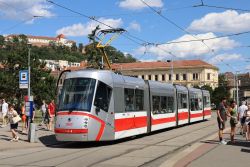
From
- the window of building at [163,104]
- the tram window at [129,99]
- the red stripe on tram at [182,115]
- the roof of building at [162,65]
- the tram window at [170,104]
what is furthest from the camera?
the roof of building at [162,65]

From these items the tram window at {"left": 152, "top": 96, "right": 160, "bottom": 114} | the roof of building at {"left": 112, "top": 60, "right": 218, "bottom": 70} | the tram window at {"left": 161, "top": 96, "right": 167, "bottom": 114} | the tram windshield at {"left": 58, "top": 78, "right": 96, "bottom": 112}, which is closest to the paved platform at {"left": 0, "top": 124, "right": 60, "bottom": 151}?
the tram windshield at {"left": 58, "top": 78, "right": 96, "bottom": 112}

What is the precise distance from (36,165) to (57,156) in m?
2.43

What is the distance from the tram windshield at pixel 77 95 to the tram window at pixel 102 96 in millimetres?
282

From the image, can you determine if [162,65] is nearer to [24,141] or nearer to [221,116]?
[24,141]

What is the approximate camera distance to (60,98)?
744 inches

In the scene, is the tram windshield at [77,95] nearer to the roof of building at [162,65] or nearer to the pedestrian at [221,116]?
the pedestrian at [221,116]

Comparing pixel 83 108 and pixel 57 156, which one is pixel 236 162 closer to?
pixel 57 156

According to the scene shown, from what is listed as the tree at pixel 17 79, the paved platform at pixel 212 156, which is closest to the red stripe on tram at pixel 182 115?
the paved platform at pixel 212 156

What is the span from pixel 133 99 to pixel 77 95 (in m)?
4.21

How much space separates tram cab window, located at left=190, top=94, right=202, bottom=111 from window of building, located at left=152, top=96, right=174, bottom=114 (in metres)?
7.01

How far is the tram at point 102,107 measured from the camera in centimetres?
1798

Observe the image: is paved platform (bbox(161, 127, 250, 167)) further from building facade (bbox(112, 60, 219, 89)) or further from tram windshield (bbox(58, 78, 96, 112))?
building facade (bbox(112, 60, 219, 89))

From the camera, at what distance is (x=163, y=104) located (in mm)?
27391

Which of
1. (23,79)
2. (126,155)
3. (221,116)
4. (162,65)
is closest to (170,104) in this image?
(221,116)
